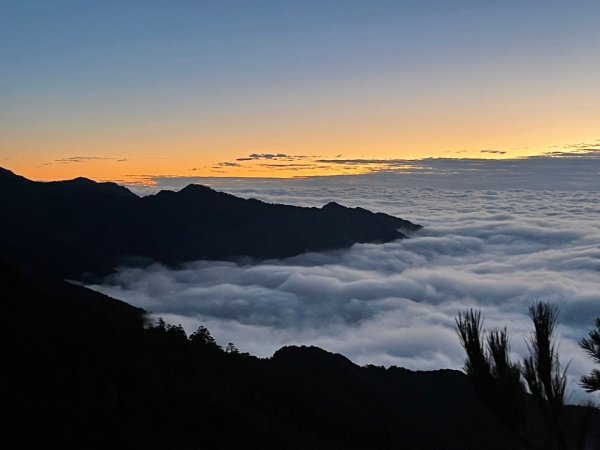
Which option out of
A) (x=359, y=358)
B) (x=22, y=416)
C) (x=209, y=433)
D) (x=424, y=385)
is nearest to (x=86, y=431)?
(x=22, y=416)

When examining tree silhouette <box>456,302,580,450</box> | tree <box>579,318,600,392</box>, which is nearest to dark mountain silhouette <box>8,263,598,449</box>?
tree silhouette <box>456,302,580,450</box>

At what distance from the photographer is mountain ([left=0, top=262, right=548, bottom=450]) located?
21.6 metres

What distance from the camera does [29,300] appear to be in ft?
121

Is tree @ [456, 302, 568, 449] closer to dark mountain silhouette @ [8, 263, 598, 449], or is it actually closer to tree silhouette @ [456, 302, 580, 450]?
tree silhouette @ [456, 302, 580, 450]

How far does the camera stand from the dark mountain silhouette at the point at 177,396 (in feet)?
71.0

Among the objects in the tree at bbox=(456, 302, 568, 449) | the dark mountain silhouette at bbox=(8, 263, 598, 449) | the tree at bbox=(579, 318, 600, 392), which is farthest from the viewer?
the dark mountain silhouette at bbox=(8, 263, 598, 449)

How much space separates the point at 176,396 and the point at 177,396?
0.39 ft

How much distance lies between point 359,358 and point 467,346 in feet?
408

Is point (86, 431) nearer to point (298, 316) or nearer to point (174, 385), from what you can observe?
point (174, 385)

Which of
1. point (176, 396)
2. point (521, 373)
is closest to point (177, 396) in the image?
point (176, 396)

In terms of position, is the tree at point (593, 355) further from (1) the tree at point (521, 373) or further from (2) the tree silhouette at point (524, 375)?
(1) the tree at point (521, 373)

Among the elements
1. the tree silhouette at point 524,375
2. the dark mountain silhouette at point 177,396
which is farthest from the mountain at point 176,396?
the tree silhouette at point 524,375

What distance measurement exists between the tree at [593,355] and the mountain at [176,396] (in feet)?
53.5

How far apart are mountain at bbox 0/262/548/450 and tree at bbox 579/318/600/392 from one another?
53.5 ft
